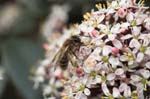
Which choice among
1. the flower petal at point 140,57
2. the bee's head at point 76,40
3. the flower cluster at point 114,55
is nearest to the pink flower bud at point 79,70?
the flower cluster at point 114,55

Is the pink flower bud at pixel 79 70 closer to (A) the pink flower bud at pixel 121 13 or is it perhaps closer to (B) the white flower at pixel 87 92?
(B) the white flower at pixel 87 92

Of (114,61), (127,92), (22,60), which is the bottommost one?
(127,92)

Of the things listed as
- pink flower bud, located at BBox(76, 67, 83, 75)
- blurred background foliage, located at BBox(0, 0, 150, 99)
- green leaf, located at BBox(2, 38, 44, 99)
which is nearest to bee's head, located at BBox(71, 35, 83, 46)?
pink flower bud, located at BBox(76, 67, 83, 75)

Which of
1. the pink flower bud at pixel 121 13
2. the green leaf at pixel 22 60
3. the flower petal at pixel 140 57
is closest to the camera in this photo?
the flower petal at pixel 140 57

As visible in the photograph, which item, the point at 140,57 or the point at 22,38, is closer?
the point at 140,57

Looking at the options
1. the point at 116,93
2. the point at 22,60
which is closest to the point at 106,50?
the point at 116,93

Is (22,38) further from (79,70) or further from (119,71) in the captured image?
(119,71)

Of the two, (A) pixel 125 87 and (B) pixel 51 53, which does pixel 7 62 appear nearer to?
(B) pixel 51 53

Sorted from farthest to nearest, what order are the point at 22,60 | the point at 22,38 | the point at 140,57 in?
the point at 22,38, the point at 22,60, the point at 140,57
